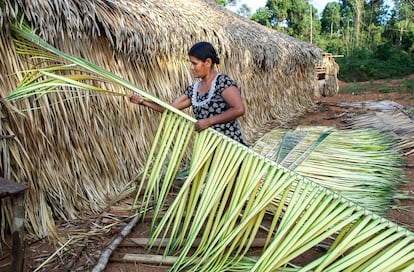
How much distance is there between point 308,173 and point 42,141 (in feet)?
7.02

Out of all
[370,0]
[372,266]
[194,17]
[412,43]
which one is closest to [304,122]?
[194,17]

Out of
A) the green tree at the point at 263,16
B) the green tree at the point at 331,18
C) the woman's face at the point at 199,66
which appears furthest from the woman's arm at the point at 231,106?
the green tree at the point at 331,18

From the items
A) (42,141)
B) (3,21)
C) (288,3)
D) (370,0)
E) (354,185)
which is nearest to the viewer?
(3,21)

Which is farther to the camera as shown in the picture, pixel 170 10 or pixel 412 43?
pixel 412 43

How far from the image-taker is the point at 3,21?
2199 mm

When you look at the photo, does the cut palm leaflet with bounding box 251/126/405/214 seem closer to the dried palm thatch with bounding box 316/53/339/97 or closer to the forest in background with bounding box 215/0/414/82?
the dried palm thatch with bounding box 316/53/339/97

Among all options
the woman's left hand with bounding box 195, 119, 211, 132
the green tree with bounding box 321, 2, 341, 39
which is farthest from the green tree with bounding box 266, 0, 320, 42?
the woman's left hand with bounding box 195, 119, 211, 132

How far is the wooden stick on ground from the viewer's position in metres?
2.09

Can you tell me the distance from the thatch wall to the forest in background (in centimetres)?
1783

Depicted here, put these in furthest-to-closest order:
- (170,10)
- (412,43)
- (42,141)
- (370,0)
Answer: (370,0), (412,43), (170,10), (42,141)

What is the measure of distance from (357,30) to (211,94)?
98.6 ft

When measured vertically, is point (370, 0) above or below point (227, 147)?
above

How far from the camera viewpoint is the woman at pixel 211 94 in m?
2.01

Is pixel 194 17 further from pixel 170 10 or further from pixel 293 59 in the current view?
pixel 293 59
